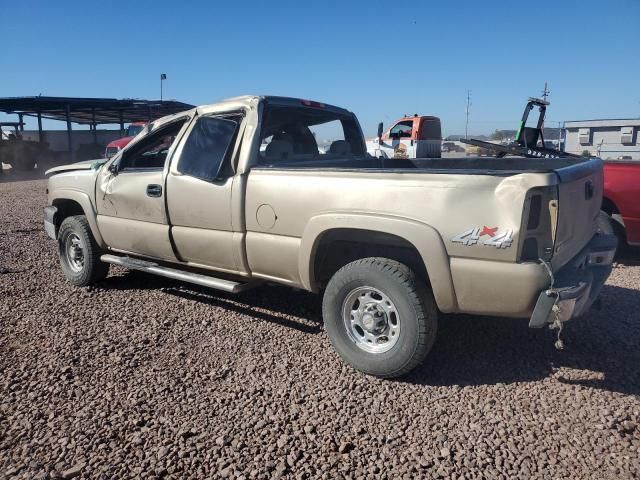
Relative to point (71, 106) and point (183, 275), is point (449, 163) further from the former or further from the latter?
point (71, 106)

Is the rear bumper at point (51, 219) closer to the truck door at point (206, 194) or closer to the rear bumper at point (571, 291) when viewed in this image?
the truck door at point (206, 194)

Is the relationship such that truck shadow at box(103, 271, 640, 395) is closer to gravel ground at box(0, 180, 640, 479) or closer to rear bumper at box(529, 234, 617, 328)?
gravel ground at box(0, 180, 640, 479)

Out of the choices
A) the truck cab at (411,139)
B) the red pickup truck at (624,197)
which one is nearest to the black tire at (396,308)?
the red pickup truck at (624,197)

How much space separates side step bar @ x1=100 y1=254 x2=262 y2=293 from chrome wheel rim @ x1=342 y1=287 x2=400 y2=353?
989 millimetres

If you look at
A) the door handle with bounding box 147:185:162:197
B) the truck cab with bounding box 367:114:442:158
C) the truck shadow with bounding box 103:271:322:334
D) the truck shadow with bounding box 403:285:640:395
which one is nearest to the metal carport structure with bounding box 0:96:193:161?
the truck cab with bounding box 367:114:442:158

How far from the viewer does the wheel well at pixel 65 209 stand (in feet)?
19.7

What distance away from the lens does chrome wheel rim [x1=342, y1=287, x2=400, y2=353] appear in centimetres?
354

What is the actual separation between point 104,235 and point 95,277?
0.56 metres

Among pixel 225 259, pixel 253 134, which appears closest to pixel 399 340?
pixel 225 259

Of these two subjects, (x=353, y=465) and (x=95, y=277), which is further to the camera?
(x=95, y=277)

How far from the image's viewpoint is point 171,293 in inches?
214

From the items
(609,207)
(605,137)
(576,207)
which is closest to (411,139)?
(609,207)

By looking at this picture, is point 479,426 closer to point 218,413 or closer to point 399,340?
point 399,340

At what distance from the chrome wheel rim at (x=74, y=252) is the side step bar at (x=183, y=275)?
0.60 metres
